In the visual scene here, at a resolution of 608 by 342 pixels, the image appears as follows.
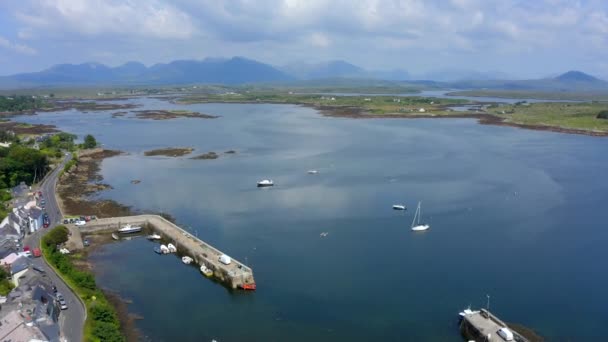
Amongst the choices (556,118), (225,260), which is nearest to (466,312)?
(225,260)

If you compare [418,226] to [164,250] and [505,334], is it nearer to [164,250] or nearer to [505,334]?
[505,334]

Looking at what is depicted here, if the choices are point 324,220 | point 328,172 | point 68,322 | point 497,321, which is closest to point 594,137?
point 328,172

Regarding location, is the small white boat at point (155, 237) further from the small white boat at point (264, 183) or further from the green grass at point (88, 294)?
the small white boat at point (264, 183)

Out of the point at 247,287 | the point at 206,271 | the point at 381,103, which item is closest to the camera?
the point at 247,287

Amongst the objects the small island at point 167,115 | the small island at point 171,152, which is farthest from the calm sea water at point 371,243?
the small island at point 167,115

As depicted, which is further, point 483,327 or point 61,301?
point 61,301

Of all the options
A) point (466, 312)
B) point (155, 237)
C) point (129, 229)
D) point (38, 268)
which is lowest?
point (155, 237)

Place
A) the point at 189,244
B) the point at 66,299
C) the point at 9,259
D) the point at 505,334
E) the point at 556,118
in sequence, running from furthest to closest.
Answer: the point at 556,118, the point at 189,244, the point at 9,259, the point at 66,299, the point at 505,334
